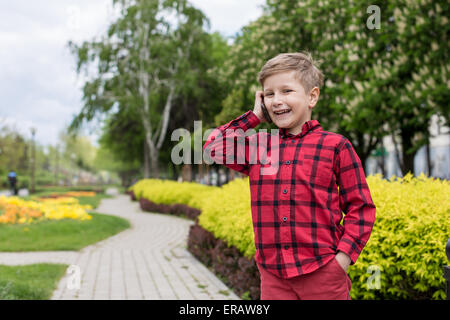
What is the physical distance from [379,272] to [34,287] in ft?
12.9

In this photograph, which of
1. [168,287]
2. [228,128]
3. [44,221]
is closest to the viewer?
[228,128]

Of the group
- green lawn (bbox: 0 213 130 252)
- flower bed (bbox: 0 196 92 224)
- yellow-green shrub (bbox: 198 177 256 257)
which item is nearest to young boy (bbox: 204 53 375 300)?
yellow-green shrub (bbox: 198 177 256 257)

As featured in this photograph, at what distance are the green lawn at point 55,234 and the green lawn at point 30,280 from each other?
2.06 metres

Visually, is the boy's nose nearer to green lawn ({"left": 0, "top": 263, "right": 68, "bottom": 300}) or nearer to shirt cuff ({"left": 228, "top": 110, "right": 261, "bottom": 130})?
shirt cuff ({"left": 228, "top": 110, "right": 261, "bottom": 130})

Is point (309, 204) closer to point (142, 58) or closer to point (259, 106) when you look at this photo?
point (259, 106)

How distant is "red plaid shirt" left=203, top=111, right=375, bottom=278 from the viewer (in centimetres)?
187

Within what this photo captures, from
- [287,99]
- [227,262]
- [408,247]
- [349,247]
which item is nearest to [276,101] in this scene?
[287,99]

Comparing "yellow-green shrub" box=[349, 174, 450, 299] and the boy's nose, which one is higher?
the boy's nose

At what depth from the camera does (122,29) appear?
24.8 meters

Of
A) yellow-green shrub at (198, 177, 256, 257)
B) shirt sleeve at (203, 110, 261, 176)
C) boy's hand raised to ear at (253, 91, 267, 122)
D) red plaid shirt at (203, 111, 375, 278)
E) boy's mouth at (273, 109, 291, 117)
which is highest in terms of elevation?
boy's hand raised to ear at (253, 91, 267, 122)

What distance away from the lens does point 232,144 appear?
217 cm

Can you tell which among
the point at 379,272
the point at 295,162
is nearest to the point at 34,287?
the point at 379,272

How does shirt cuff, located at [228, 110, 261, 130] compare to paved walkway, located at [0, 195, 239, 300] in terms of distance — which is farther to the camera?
paved walkway, located at [0, 195, 239, 300]
